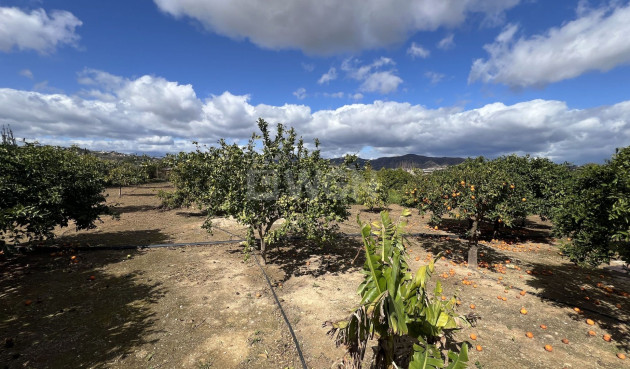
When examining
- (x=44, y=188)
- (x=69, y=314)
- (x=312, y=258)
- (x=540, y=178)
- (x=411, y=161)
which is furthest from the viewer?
(x=411, y=161)

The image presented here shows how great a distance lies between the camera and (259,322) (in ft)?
23.7

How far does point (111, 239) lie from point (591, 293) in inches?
909

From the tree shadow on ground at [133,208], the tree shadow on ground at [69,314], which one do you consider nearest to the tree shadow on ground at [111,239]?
the tree shadow on ground at [69,314]

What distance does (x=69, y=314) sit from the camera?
740cm

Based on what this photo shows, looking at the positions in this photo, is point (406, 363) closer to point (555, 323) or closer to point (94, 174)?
point (555, 323)

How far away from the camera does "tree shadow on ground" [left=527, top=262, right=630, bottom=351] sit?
23.9 feet

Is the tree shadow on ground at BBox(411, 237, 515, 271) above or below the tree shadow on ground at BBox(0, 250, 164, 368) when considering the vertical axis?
above

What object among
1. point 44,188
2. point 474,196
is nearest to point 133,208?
point 44,188

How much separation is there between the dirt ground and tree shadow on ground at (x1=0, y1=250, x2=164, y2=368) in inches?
1.4

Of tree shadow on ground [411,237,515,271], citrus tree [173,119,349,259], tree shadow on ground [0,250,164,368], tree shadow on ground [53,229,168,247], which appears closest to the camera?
tree shadow on ground [0,250,164,368]

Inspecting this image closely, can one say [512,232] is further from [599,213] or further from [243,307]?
[243,307]

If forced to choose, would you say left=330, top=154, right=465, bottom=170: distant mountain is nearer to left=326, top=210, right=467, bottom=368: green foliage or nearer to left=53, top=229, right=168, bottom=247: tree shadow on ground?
left=53, top=229, right=168, bottom=247: tree shadow on ground

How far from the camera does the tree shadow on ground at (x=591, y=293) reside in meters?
7.28

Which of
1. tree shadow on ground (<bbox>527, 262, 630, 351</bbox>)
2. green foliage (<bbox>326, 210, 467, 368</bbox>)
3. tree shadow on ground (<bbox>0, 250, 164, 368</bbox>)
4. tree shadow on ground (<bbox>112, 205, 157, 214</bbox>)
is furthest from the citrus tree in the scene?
tree shadow on ground (<bbox>112, 205, 157, 214</bbox>)
